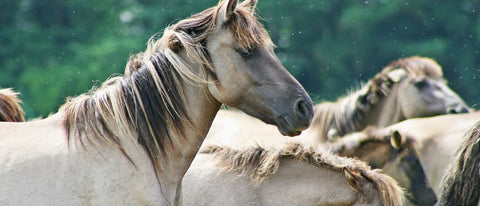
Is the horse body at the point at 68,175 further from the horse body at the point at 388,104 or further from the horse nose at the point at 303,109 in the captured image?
the horse body at the point at 388,104

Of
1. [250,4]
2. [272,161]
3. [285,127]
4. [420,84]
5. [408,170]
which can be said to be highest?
[250,4]

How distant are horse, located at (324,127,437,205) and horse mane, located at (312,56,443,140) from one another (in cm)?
148

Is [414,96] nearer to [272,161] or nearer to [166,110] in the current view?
[272,161]

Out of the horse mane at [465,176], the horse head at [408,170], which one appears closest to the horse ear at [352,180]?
the horse mane at [465,176]

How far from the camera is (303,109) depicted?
11.3 ft

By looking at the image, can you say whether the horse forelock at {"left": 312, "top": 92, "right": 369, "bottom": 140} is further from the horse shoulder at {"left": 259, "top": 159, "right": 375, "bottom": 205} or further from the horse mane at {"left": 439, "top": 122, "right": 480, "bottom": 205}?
the horse mane at {"left": 439, "top": 122, "right": 480, "bottom": 205}

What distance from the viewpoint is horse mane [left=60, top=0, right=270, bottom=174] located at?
3.45 m

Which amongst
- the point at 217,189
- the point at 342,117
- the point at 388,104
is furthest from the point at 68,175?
the point at 388,104

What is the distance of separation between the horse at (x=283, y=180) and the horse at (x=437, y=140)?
2444 millimetres

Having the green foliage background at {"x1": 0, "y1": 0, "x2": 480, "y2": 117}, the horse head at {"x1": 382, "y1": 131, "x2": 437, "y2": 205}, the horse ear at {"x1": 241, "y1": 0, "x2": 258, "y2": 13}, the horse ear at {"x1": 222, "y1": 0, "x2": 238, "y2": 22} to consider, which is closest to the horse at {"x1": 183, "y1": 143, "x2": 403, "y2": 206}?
the horse head at {"x1": 382, "y1": 131, "x2": 437, "y2": 205}

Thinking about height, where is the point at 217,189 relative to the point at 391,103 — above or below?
above

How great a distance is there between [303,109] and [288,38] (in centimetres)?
1455

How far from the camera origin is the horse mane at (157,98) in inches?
136

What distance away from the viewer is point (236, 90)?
11.4 feet
